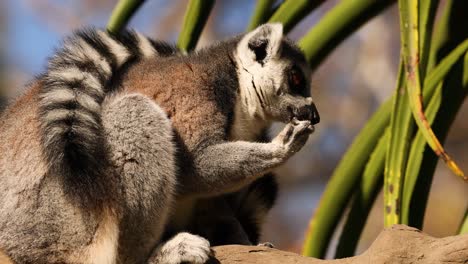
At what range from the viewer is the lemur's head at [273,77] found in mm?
4848

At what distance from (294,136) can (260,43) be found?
722 mm

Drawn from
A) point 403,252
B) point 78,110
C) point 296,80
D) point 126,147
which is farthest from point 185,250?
point 296,80

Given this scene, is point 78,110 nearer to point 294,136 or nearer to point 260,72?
point 294,136

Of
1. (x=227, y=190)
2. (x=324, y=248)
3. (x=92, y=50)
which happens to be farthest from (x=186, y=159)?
(x=324, y=248)

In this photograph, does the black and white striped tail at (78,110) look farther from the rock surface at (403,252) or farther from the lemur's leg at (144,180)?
the rock surface at (403,252)

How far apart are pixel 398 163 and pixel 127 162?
1223mm

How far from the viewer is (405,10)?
14.0ft

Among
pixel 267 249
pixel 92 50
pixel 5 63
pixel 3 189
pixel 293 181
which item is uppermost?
pixel 5 63

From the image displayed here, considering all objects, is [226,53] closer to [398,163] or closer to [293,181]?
[398,163]

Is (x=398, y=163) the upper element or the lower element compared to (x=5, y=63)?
lower

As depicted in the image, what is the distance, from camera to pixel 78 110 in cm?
415

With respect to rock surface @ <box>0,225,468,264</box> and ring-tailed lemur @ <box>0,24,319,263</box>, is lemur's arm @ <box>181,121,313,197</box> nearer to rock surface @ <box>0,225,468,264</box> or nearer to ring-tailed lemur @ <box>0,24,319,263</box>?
ring-tailed lemur @ <box>0,24,319,263</box>

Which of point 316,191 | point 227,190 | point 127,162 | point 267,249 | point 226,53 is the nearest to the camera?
point 267,249

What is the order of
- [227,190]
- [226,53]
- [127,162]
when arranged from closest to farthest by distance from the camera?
[127,162]
[227,190]
[226,53]
